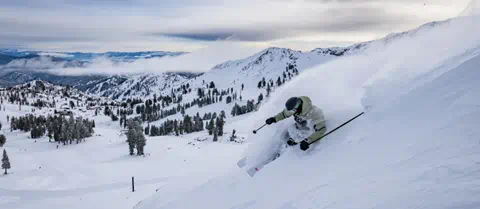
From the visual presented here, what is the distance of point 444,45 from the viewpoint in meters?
→ 15.9

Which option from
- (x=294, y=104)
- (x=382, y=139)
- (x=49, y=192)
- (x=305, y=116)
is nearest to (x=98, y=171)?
(x=49, y=192)

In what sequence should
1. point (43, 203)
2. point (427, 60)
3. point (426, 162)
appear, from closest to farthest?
1. point (426, 162)
2. point (427, 60)
3. point (43, 203)

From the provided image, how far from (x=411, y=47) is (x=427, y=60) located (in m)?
2.37

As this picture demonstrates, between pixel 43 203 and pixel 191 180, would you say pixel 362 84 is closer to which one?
pixel 191 180

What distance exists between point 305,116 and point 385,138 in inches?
116

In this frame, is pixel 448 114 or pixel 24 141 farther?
pixel 24 141

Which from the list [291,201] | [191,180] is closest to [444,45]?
[291,201]

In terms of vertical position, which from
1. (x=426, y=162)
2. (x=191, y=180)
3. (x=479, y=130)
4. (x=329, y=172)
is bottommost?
(x=191, y=180)

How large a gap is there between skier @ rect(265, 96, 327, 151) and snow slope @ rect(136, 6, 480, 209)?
1.91 ft

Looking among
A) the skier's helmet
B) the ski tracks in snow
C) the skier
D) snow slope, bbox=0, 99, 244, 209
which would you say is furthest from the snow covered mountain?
the ski tracks in snow

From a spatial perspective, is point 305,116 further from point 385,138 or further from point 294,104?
point 385,138

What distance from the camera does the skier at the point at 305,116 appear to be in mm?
11672

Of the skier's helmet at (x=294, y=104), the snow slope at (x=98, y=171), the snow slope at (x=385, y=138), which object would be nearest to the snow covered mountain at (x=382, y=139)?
the snow slope at (x=385, y=138)

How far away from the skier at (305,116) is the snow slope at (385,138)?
23.0 inches
